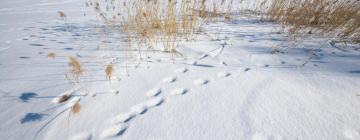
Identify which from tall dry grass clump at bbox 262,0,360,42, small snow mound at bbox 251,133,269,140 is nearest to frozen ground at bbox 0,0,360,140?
small snow mound at bbox 251,133,269,140

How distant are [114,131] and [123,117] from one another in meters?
0.09

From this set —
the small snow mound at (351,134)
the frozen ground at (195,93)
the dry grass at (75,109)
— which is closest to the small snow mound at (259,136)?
the frozen ground at (195,93)

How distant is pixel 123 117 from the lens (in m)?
0.85

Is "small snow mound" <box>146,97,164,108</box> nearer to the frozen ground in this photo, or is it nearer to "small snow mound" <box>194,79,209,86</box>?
the frozen ground

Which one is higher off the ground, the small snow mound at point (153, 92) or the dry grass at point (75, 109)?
the small snow mound at point (153, 92)

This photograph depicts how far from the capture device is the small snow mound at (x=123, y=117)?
83 centimetres

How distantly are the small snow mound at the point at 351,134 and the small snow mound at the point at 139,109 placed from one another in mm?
734

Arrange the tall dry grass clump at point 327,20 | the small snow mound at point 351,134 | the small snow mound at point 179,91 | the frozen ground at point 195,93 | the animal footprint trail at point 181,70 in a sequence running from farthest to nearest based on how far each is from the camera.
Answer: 1. the tall dry grass clump at point 327,20
2. the animal footprint trail at point 181,70
3. the small snow mound at point 179,91
4. the frozen ground at point 195,93
5. the small snow mound at point 351,134

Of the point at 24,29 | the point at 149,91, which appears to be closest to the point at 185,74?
the point at 149,91

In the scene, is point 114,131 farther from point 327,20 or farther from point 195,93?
point 327,20

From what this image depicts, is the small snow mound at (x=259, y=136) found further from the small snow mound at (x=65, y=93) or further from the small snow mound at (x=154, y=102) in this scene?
the small snow mound at (x=65, y=93)

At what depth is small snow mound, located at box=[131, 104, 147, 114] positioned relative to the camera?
87cm

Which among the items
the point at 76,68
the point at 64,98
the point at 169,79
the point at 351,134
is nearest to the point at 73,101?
the point at 64,98

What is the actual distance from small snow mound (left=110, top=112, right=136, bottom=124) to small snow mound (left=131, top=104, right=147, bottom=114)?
0.7 inches
